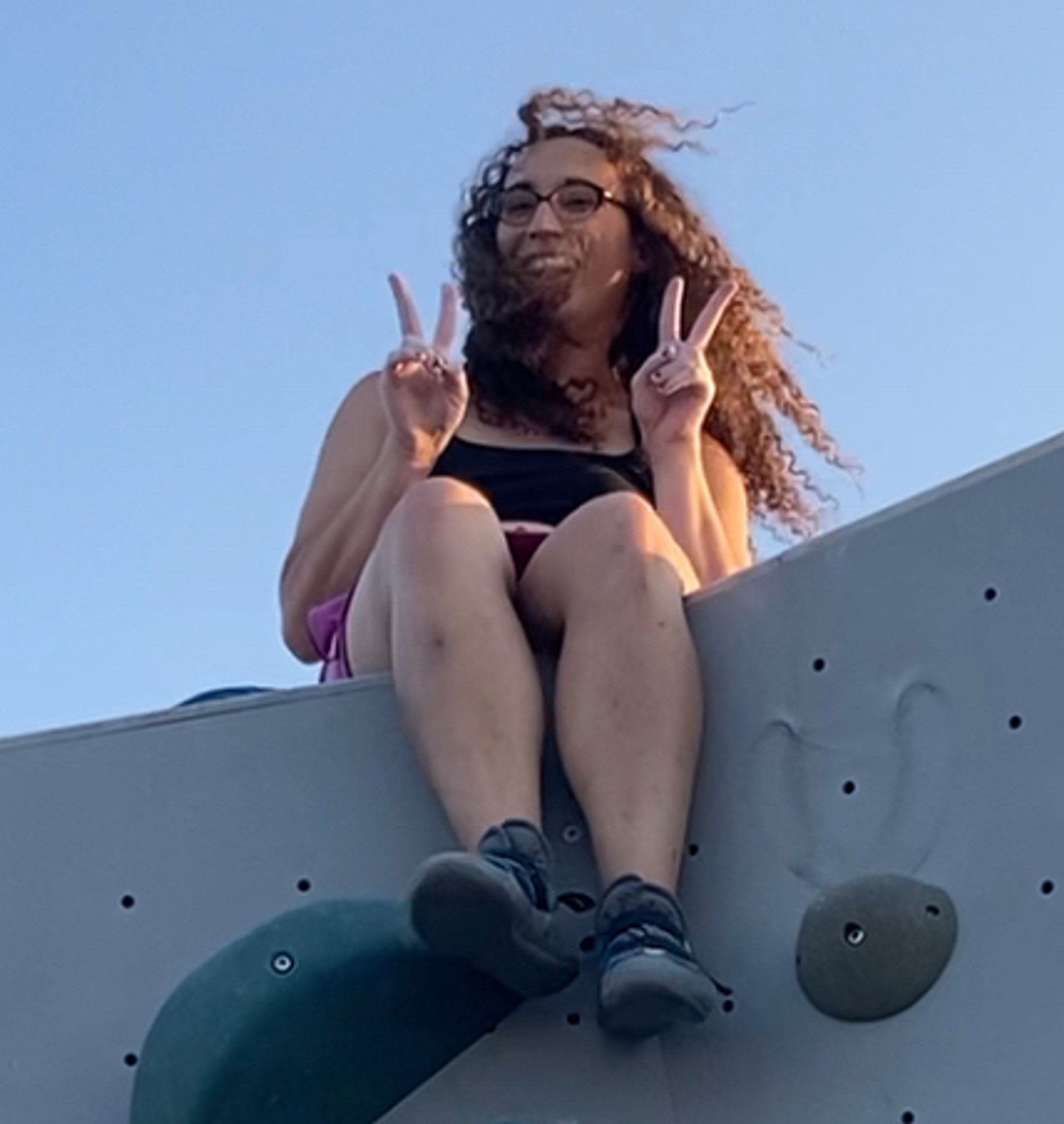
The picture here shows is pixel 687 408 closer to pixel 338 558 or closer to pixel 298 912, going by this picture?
pixel 338 558

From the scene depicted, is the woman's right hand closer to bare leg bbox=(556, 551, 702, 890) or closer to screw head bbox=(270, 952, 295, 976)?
bare leg bbox=(556, 551, 702, 890)

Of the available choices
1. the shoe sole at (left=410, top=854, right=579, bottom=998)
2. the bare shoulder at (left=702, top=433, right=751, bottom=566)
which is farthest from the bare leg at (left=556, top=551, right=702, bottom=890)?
the bare shoulder at (left=702, top=433, right=751, bottom=566)

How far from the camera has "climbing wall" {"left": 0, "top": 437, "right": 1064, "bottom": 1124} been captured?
2.05 metres

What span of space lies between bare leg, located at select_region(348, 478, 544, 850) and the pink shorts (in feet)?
0.30

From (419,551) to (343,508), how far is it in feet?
1.06

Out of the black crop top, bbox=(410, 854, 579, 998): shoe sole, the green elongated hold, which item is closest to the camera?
bbox=(410, 854, 579, 998): shoe sole

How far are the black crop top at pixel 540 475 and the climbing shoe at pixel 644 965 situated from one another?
0.48 metres

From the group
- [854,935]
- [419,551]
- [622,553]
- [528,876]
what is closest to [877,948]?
[854,935]

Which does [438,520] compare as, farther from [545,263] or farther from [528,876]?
[545,263]

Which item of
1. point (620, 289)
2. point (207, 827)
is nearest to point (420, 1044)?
point (207, 827)

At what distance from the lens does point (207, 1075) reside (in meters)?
2.08

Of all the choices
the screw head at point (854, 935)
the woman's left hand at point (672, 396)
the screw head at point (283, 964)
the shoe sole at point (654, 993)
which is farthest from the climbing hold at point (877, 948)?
the woman's left hand at point (672, 396)

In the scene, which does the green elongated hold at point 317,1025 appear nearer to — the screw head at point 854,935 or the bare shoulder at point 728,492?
the screw head at point 854,935

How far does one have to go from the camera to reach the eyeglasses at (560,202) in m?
2.71
